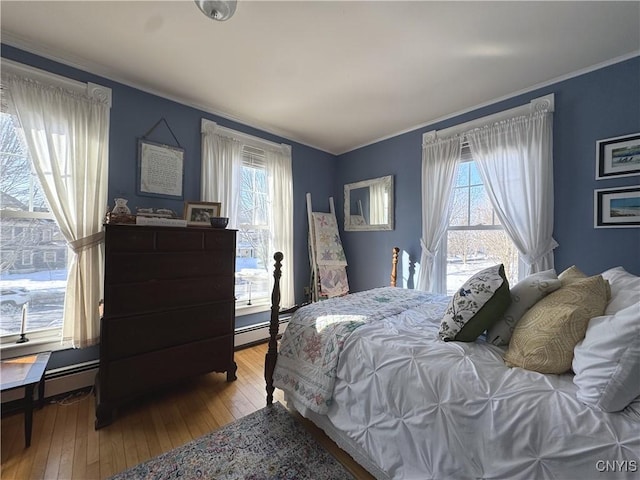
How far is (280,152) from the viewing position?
3.33m

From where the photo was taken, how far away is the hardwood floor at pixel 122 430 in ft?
4.63

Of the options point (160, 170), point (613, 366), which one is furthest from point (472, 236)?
point (160, 170)

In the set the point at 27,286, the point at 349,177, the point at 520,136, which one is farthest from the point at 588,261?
the point at 27,286

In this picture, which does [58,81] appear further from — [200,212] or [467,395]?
[467,395]

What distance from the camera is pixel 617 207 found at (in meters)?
1.94

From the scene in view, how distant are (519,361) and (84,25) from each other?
3.06 meters

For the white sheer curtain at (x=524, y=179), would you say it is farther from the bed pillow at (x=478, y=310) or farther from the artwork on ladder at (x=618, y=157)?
the bed pillow at (x=478, y=310)

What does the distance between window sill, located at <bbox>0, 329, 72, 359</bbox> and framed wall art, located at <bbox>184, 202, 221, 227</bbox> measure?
1290 mm

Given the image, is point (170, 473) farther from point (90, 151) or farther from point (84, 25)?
point (84, 25)

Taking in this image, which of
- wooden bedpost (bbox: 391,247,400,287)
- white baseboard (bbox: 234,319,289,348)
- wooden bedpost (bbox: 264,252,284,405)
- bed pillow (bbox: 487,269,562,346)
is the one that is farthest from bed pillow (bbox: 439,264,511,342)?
white baseboard (bbox: 234,319,289,348)

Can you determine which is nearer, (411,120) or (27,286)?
(27,286)

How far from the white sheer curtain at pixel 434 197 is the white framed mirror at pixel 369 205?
19.1 inches

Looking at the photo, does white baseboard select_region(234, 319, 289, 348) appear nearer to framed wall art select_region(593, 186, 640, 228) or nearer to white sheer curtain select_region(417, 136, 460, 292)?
white sheer curtain select_region(417, 136, 460, 292)

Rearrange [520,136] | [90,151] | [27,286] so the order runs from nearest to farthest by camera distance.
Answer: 1. [27,286]
2. [90,151]
3. [520,136]
